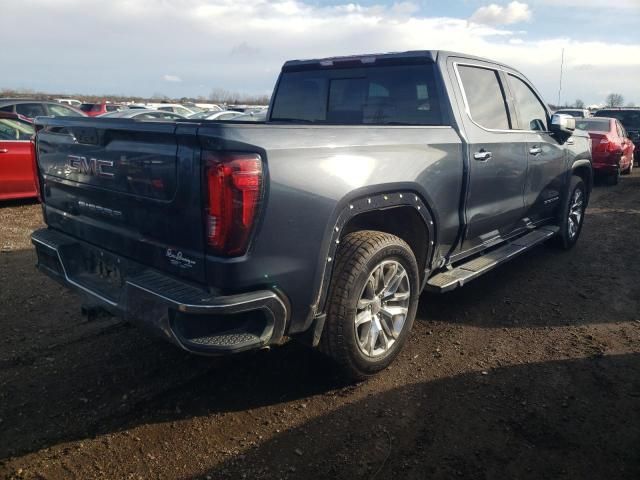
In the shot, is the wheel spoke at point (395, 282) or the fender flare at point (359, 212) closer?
the fender flare at point (359, 212)

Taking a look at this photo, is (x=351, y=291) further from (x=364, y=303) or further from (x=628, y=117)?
(x=628, y=117)

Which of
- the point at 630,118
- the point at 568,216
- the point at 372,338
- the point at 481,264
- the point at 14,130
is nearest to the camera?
the point at 372,338

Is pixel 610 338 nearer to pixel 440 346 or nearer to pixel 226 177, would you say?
pixel 440 346

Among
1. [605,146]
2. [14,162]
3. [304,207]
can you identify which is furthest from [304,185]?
[605,146]

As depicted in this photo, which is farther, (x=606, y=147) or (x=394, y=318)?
(x=606, y=147)

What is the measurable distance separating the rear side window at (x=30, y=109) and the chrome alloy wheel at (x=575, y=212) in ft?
39.0

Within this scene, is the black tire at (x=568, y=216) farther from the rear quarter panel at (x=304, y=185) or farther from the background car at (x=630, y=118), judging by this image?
the background car at (x=630, y=118)

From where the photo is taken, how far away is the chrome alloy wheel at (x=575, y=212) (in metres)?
6.25

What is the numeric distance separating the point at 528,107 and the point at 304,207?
136 inches

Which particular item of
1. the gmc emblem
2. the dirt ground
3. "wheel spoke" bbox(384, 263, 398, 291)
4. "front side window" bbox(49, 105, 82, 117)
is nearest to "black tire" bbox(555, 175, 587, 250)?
the dirt ground

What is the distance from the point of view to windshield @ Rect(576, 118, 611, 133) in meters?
12.0

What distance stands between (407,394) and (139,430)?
5.11 ft

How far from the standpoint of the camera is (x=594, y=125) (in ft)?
40.4

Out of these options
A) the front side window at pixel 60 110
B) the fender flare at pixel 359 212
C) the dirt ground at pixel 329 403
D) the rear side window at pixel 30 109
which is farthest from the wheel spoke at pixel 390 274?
the rear side window at pixel 30 109
